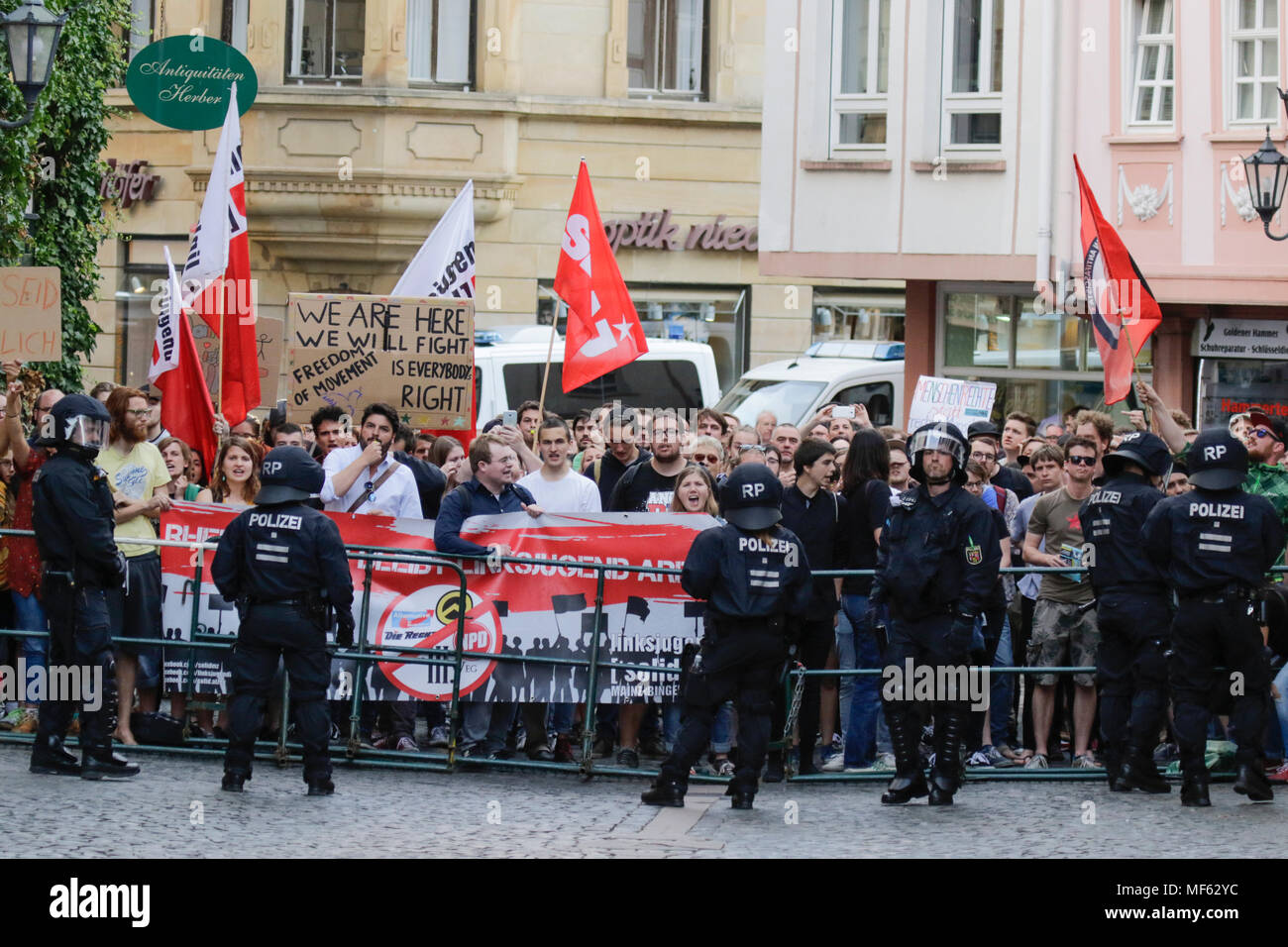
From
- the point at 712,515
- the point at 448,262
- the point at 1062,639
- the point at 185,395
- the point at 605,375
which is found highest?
the point at 448,262

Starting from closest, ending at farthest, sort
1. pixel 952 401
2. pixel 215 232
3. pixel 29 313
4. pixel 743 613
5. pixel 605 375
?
pixel 743 613 < pixel 29 313 < pixel 215 232 < pixel 952 401 < pixel 605 375

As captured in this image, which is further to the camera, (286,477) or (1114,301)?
(1114,301)

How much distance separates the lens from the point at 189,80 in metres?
16.6

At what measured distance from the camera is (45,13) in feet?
46.2

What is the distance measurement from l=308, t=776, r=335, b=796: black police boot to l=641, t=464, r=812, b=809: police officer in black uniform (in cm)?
159

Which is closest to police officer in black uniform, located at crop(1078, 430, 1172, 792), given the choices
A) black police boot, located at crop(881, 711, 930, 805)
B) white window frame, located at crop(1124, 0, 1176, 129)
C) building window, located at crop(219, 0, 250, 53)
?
black police boot, located at crop(881, 711, 930, 805)

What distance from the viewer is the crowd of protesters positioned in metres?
11.1

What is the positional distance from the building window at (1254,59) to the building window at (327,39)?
1147cm

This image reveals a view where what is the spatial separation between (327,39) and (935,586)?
19175mm

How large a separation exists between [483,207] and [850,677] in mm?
16864

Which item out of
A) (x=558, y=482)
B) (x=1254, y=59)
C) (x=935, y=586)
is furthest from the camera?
(x=1254, y=59)

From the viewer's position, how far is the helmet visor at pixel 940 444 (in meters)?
10.2

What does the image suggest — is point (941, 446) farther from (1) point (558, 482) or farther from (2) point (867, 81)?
(2) point (867, 81)

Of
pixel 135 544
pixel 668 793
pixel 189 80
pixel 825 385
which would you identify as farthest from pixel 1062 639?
pixel 825 385
